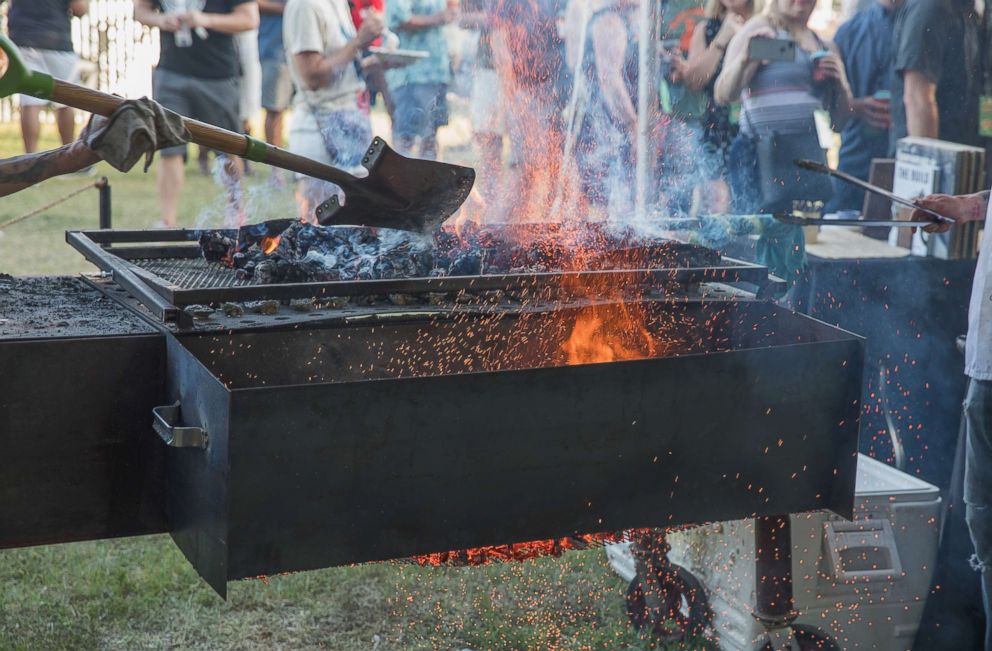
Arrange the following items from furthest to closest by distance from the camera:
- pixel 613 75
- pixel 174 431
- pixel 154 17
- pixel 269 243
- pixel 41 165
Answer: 1. pixel 154 17
2. pixel 613 75
3. pixel 269 243
4. pixel 41 165
5. pixel 174 431

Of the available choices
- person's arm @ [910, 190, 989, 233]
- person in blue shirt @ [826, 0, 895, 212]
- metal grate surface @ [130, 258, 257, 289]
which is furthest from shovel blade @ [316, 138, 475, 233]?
person in blue shirt @ [826, 0, 895, 212]

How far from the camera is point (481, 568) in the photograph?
4.16 m

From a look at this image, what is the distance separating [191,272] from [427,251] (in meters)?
0.69

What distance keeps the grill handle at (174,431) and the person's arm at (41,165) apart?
2.27 feet

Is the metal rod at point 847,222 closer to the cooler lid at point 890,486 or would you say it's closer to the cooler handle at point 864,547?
the cooler lid at point 890,486

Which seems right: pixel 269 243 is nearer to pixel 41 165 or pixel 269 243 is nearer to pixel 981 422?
pixel 41 165

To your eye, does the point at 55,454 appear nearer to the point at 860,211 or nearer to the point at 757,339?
the point at 757,339

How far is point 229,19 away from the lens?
729cm

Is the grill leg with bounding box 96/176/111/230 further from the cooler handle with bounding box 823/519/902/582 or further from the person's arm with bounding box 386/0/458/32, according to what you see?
the person's arm with bounding box 386/0/458/32

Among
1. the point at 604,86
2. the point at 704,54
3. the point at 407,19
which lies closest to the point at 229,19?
the point at 407,19

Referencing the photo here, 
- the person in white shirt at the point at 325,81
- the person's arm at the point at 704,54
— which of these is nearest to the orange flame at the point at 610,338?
the person's arm at the point at 704,54

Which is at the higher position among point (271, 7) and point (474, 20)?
point (271, 7)

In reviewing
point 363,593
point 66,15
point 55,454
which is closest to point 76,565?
point 363,593

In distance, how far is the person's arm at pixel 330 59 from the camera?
683cm
